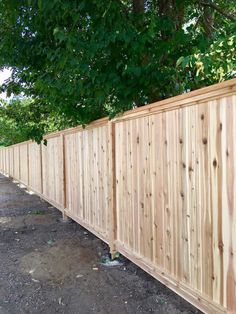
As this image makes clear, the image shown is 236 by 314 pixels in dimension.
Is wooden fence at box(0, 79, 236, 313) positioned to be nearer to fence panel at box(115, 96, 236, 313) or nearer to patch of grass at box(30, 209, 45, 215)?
fence panel at box(115, 96, 236, 313)

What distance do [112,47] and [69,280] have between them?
8.26 feet

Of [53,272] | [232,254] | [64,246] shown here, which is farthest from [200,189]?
[64,246]

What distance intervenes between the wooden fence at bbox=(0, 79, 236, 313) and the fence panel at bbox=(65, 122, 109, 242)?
1.0 inches

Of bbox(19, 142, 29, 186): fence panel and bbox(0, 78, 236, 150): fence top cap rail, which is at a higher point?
bbox(0, 78, 236, 150): fence top cap rail

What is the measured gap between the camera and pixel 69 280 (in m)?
3.56

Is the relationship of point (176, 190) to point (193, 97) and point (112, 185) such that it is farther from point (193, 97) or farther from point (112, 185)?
point (112, 185)

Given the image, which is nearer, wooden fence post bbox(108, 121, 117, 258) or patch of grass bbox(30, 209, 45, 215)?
wooden fence post bbox(108, 121, 117, 258)

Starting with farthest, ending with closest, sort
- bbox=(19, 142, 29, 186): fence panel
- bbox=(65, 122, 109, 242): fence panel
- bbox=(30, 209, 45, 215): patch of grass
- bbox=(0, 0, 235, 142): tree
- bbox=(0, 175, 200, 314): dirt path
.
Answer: bbox=(19, 142, 29, 186): fence panel → bbox=(30, 209, 45, 215): patch of grass → bbox=(65, 122, 109, 242): fence panel → bbox=(0, 0, 235, 142): tree → bbox=(0, 175, 200, 314): dirt path

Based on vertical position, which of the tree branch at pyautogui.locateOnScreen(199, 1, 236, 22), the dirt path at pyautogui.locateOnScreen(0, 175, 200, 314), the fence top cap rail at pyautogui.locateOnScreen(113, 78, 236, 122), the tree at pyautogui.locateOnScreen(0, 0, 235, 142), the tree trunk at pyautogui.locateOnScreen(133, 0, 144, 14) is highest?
the tree branch at pyautogui.locateOnScreen(199, 1, 236, 22)

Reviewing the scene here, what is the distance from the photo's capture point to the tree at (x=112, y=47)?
3.35 metres

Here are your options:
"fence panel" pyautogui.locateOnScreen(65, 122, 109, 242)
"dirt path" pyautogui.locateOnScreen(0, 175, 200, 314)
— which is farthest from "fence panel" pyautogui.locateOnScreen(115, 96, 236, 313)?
"fence panel" pyautogui.locateOnScreen(65, 122, 109, 242)

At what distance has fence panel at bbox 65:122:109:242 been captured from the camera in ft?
14.4

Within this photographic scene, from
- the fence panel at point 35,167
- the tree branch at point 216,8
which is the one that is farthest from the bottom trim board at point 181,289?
the fence panel at point 35,167

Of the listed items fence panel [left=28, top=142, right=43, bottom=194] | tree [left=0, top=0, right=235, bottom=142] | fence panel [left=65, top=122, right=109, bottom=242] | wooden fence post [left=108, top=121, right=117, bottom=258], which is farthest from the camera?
fence panel [left=28, top=142, right=43, bottom=194]
